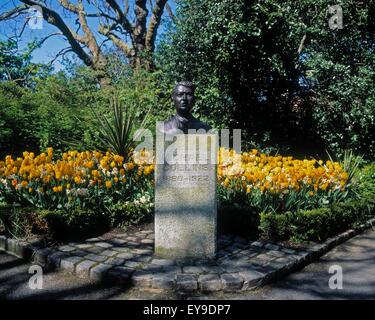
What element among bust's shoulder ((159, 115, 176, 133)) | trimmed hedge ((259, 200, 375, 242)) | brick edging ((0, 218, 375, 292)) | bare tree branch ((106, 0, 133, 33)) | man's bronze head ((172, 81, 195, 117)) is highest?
bare tree branch ((106, 0, 133, 33))

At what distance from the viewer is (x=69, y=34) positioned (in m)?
14.8

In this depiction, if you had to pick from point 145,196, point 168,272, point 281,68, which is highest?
point 281,68

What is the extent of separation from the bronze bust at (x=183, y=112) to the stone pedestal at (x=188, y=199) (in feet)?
1.21

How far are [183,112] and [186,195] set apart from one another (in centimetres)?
101

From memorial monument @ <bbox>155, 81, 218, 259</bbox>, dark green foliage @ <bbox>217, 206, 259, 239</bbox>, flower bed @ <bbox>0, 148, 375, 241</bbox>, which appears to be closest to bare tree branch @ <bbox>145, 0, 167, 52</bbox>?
flower bed @ <bbox>0, 148, 375, 241</bbox>

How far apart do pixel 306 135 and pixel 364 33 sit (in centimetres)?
295

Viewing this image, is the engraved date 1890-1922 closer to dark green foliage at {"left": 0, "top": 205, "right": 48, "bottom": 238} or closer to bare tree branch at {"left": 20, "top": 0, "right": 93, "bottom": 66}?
dark green foliage at {"left": 0, "top": 205, "right": 48, "bottom": 238}

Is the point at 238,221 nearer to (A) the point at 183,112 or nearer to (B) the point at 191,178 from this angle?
(B) the point at 191,178

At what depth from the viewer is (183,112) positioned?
4.20 m

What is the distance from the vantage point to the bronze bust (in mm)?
4095

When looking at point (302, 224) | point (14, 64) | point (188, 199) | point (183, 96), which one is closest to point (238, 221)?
point (302, 224)

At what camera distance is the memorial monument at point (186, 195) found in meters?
3.84
